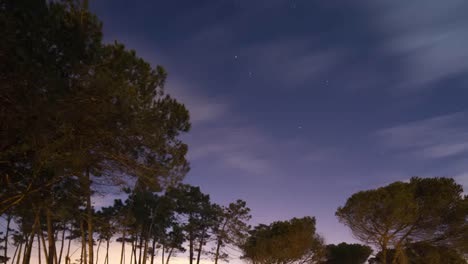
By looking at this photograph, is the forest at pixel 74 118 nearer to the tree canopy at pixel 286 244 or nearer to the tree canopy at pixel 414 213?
the tree canopy at pixel 414 213

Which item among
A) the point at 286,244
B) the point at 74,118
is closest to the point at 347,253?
the point at 286,244

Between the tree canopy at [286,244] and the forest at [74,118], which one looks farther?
the tree canopy at [286,244]

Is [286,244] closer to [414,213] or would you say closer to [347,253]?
[347,253]

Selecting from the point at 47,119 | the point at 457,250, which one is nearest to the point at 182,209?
the point at 457,250

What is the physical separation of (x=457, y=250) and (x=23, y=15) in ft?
107

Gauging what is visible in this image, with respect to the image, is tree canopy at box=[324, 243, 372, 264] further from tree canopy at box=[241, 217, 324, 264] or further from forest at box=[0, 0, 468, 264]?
forest at box=[0, 0, 468, 264]

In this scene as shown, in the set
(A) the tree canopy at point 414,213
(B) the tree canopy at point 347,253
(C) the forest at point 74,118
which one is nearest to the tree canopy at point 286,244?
(B) the tree canopy at point 347,253

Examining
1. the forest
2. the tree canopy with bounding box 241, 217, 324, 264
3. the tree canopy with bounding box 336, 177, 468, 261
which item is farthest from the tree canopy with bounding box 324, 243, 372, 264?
the forest

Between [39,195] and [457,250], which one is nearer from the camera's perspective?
[39,195]

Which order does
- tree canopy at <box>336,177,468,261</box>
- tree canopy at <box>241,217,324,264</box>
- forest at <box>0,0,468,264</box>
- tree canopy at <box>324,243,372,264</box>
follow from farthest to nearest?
1. tree canopy at <box>324,243,372,264</box>
2. tree canopy at <box>241,217,324,264</box>
3. tree canopy at <box>336,177,468,261</box>
4. forest at <box>0,0,468,264</box>

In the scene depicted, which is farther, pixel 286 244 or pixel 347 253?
pixel 347 253

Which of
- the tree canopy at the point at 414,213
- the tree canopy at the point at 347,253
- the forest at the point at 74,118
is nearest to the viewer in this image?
the forest at the point at 74,118

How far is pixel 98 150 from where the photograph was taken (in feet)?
43.5

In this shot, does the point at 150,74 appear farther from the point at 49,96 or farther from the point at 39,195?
the point at 39,195
